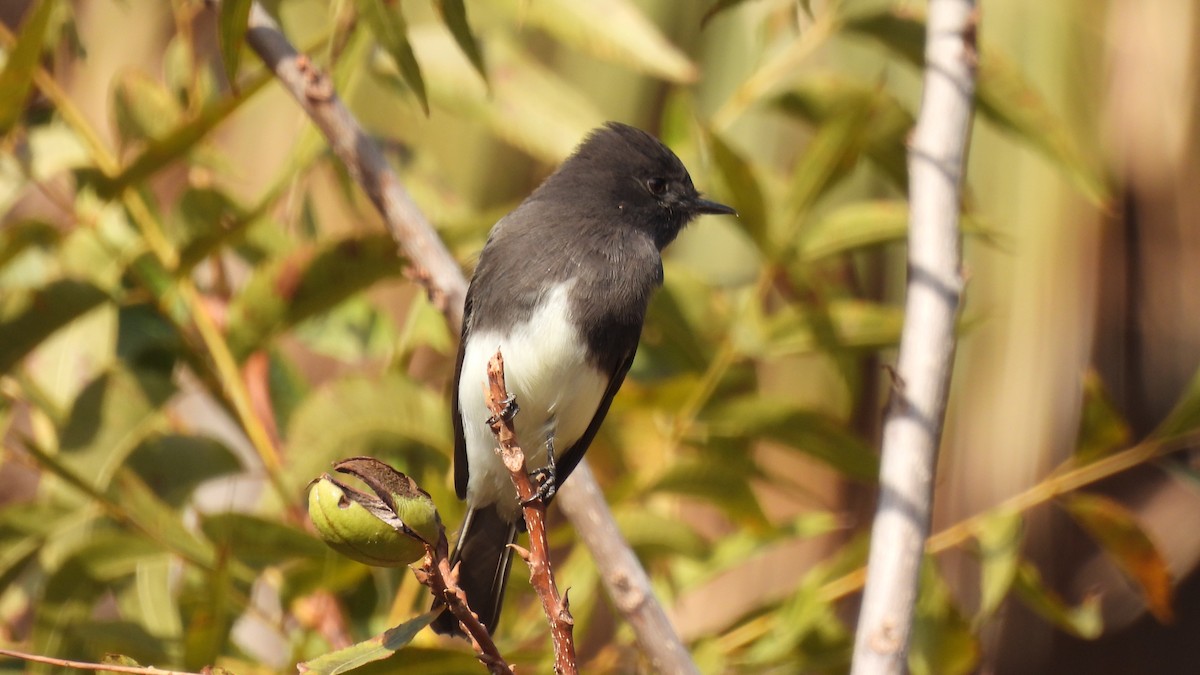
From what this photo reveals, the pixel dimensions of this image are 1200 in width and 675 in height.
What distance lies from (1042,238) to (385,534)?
11.0 feet

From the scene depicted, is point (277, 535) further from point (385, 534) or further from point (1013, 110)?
point (1013, 110)

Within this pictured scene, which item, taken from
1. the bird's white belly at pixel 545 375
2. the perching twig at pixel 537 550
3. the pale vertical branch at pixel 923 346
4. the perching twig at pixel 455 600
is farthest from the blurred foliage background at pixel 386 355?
the perching twig at pixel 455 600

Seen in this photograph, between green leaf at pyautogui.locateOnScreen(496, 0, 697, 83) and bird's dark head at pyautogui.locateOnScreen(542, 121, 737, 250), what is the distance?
Result: 43cm

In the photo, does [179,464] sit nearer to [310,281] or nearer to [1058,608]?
[310,281]

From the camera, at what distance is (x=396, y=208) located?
2137mm

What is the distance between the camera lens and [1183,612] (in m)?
5.38

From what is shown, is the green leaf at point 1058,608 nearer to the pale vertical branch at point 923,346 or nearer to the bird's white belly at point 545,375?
the pale vertical branch at point 923,346

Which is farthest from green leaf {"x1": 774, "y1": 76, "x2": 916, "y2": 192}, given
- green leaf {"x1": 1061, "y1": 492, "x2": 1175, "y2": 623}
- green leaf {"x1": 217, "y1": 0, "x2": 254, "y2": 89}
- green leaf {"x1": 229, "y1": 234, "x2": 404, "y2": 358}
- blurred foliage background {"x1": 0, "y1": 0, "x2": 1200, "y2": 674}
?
green leaf {"x1": 217, "y1": 0, "x2": 254, "y2": 89}

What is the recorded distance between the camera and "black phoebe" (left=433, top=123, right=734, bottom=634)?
2.54 metres

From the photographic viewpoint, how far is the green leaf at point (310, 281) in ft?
8.23

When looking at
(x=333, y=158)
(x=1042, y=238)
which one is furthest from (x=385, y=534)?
(x=1042, y=238)

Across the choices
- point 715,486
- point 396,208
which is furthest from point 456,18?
point 715,486

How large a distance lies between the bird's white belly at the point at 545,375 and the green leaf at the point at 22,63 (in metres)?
0.92

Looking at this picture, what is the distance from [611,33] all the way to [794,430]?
33.5 inches
